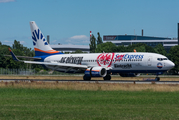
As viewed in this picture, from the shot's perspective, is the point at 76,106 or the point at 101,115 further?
the point at 76,106

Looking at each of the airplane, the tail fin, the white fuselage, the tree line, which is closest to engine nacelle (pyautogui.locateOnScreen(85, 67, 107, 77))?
the airplane

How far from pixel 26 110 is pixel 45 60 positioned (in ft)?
129

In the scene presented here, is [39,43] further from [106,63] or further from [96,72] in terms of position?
[96,72]

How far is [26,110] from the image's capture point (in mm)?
17578

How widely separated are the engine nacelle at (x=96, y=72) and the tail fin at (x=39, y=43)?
1221 cm

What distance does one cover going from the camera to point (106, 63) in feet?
159

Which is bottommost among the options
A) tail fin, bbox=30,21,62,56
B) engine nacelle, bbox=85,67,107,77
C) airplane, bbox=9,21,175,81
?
engine nacelle, bbox=85,67,107,77

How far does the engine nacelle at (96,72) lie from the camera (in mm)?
46250

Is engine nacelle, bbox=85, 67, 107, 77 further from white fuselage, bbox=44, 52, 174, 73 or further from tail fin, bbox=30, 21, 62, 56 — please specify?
tail fin, bbox=30, 21, 62, 56

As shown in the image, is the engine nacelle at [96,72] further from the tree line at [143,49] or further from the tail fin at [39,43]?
the tree line at [143,49]

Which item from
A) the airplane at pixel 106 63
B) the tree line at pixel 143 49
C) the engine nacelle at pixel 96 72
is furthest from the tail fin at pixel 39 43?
the tree line at pixel 143 49

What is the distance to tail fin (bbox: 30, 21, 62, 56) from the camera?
5775 centimetres

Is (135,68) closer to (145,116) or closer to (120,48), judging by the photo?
(145,116)

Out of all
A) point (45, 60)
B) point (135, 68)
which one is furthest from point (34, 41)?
point (135, 68)
